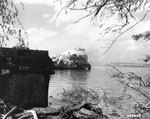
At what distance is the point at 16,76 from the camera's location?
40.1 ft

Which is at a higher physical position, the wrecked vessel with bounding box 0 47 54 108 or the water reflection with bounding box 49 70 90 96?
the wrecked vessel with bounding box 0 47 54 108

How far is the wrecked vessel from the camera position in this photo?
12.1 m

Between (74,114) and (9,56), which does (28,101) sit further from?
(74,114)

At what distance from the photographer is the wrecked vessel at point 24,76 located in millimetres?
12070

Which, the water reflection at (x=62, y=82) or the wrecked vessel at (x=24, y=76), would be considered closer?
the wrecked vessel at (x=24, y=76)

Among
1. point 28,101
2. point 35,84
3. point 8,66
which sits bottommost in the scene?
point 28,101

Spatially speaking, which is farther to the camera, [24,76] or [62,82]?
[62,82]

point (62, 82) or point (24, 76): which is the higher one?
point (24, 76)

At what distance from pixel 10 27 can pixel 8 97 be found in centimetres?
645

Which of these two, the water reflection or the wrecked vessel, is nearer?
the wrecked vessel

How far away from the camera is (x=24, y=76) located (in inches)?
489

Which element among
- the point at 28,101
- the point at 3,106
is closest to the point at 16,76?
the point at 28,101

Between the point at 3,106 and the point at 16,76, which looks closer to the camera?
the point at 3,106

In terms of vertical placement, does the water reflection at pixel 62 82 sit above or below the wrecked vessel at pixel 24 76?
below
